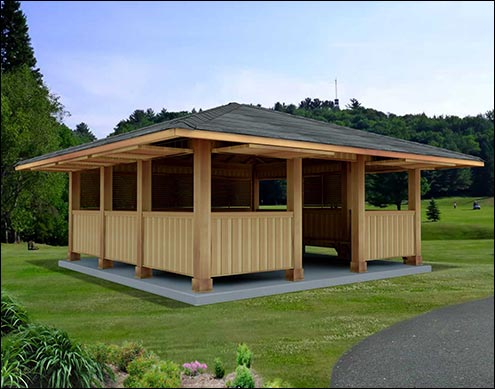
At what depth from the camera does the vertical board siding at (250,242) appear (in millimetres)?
6898

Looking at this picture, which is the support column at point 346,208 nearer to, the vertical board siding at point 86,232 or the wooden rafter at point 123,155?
the wooden rafter at point 123,155

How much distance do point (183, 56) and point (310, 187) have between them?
906cm

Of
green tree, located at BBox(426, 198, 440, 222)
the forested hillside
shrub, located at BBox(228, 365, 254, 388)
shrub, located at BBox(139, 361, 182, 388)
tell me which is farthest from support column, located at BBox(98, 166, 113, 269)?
green tree, located at BBox(426, 198, 440, 222)

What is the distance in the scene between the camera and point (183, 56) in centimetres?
362

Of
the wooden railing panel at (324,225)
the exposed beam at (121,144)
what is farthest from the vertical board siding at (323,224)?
the exposed beam at (121,144)

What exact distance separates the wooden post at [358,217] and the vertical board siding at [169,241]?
3.59m

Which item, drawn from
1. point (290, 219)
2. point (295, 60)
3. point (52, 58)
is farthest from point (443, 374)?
point (290, 219)

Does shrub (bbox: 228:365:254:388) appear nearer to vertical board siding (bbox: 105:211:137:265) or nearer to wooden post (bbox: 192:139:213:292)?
wooden post (bbox: 192:139:213:292)

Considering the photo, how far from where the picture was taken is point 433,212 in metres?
28.2

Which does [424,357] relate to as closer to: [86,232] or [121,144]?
[121,144]

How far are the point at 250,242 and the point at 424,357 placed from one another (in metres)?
3.66

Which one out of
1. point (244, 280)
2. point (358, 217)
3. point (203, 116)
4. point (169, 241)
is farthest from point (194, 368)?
point (358, 217)

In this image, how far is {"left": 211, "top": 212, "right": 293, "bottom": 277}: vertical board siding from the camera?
6.90m

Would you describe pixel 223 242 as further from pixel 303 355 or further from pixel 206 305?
pixel 303 355
